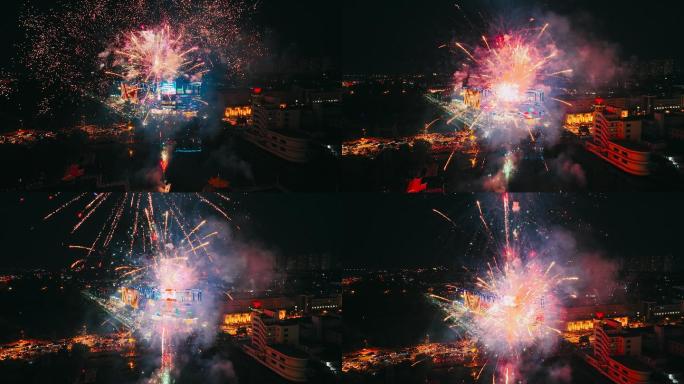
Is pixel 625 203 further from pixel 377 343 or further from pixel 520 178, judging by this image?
pixel 377 343

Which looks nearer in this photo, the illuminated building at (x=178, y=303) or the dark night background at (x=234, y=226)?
the dark night background at (x=234, y=226)

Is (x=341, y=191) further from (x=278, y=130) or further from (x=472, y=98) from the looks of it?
(x=472, y=98)

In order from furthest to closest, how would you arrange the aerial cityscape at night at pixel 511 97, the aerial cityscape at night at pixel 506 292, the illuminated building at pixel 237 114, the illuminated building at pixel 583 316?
the illuminated building at pixel 583 316, the aerial cityscape at night at pixel 506 292, the illuminated building at pixel 237 114, the aerial cityscape at night at pixel 511 97

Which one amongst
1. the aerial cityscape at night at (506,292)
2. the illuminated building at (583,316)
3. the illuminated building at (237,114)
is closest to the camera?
the illuminated building at (237,114)

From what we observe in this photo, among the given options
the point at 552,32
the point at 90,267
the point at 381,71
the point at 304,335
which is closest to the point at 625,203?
the point at 552,32

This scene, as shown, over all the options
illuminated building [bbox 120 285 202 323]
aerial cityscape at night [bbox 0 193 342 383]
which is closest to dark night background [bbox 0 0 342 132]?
aerial cityscape at night [bbox 0 193 342 383]

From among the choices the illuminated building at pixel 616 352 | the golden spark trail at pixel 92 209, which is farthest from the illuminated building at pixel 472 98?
the golden spark trail at pixel 92 209

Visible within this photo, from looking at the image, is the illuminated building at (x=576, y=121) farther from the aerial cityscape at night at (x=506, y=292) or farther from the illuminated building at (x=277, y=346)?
the illuminated building at (x=277, y=346)

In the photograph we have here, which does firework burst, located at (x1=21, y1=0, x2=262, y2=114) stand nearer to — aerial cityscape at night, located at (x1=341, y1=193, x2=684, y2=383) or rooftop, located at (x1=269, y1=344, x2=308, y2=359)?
aerial cityscape at night, located at (x1=341, y1=193, x2=684, y2=383)
